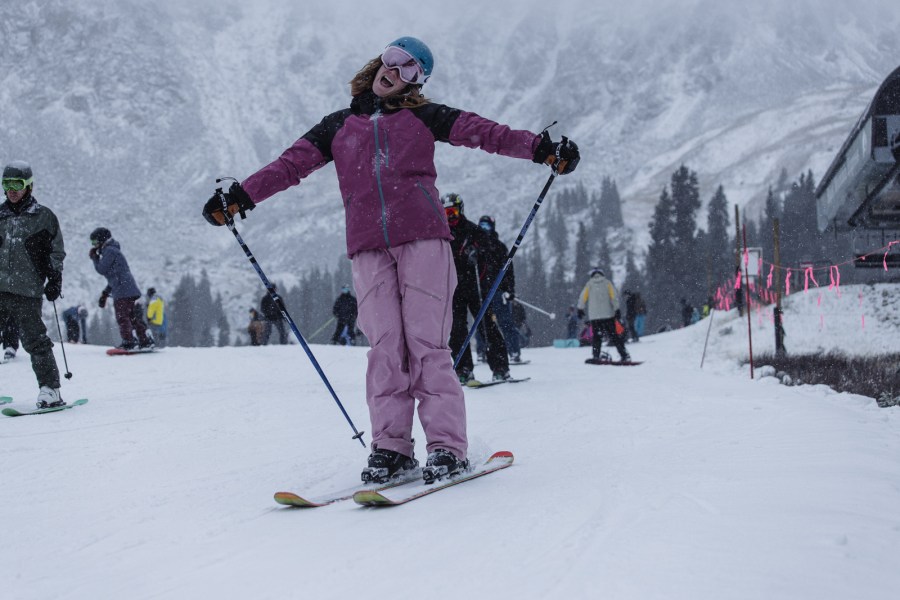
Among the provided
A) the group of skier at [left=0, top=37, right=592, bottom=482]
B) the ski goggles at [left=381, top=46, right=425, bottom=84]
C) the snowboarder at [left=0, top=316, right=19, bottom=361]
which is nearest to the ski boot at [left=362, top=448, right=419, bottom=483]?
the group of skier at [left=0, top=37, right=592, bottom=482]

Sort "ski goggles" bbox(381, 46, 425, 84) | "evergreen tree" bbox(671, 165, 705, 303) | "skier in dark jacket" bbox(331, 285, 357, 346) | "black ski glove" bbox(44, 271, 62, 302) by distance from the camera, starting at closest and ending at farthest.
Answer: "ski goggles" bbox(381, 46, 425, 84) < "black ski glove" bbox(44, 271, 62, 302) < "skier in dark jacket" bbox(331, 285, 357, 346) < "evergreen tree" bbox(671, 165, 705, 303)

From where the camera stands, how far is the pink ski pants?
309cm

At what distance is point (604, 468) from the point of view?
2.96m

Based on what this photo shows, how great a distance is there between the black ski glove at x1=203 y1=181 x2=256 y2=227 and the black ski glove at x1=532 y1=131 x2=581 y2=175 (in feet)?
4.22

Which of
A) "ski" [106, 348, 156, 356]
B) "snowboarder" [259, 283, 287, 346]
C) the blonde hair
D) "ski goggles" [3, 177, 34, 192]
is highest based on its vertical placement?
"ski goggles" [3, 177, 34, 192]

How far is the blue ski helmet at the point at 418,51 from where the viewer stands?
3.25 m

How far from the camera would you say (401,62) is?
10.5ft

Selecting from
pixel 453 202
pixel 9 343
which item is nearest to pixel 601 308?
pixel 453 202

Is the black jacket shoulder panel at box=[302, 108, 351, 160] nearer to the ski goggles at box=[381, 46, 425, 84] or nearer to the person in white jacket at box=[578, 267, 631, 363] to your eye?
the ski goggles at box=[381, 46, 425, 84]

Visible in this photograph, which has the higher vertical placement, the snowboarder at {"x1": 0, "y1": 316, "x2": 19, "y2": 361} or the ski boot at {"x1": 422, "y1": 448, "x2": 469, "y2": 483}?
the snowboarder at {"x1": 0, "y1": 316, "x2": 19, "y2": 361}

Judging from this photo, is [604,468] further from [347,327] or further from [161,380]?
[347,327]

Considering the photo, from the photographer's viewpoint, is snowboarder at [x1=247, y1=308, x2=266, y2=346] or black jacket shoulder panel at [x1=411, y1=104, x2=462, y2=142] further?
snowboarder at [x1=247, y1=308, x2=266, y2=346]

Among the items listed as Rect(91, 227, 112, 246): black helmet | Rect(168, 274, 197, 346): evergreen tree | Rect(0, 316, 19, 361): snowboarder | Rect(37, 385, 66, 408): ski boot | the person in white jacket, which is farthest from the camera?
Rect(168, 274, 197, 346): evergreen tree

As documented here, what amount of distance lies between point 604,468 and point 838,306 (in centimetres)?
2104
